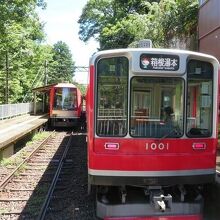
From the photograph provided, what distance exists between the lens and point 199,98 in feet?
26.0

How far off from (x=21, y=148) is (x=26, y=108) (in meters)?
19.5

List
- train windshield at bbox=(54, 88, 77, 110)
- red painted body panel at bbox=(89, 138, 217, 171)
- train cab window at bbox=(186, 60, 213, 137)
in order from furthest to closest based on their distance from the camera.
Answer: train windshield at bbox=(54, 88, 77, 110), train cab window at bbox=(186, 60, 213, 137), red painted body panel at bbox=(89, 138, 217, 171)

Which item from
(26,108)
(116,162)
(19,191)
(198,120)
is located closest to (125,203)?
(116,162)

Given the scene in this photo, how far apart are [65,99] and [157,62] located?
22280mm

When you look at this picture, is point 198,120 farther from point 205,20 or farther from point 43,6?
point 43,6

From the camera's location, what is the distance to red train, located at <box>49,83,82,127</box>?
29.0 metres

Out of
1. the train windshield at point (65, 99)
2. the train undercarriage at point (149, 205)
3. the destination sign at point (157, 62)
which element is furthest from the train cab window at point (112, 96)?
the train windshield at point (65, 99)

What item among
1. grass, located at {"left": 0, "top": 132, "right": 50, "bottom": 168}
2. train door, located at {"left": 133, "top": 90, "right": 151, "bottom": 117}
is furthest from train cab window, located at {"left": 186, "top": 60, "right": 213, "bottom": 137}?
grass, located at {"left": 0, "top": 132, "right": 50, "bottom": 168}

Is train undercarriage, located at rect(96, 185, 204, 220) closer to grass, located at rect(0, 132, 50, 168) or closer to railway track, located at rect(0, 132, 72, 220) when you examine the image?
railway track, located at rect(0, 132, 72, 220)

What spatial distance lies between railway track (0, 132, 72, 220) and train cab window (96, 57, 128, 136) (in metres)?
2.02

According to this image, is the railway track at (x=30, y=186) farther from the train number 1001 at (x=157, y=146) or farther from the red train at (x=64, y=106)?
the red train at (x=64, y=106)

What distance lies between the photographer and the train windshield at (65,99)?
29422mm

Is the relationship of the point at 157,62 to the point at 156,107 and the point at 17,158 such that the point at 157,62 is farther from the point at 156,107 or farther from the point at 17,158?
the point at 17,158

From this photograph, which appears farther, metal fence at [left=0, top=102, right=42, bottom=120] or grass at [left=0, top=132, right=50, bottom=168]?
metal fence at [left=0, top=102, right=42, bottom=120]
